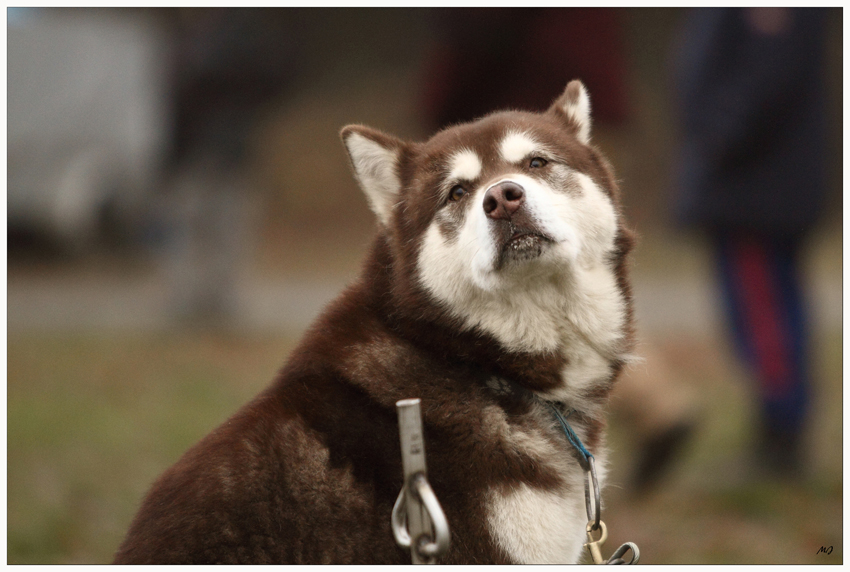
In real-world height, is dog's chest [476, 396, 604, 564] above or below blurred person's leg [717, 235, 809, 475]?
above

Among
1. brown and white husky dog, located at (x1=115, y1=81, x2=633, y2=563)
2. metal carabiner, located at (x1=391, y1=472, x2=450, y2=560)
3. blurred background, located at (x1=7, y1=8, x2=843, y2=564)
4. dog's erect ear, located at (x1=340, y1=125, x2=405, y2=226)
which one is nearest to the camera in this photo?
metal carabiner, located at (x1=391, y1=472, x2=450, y2=560)

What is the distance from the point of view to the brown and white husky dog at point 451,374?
98.0 inches

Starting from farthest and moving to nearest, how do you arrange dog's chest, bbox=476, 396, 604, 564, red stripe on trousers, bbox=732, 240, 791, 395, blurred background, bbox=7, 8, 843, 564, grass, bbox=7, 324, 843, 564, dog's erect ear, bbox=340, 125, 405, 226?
red stripe on trousers, bbox=732, 240, 791, 395 < blurred background, bbox=7, 8, 843, 564 < grass, bbox=7, 324, 843, 564 < dog's erect ear, bbox=340, 125, 405, 226 < dog's chest, bbox=476, 396, 604, 564

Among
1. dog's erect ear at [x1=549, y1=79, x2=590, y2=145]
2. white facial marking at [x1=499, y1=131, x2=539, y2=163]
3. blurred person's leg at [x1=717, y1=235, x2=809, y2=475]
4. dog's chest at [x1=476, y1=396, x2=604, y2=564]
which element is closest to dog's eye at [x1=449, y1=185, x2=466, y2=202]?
white facial marking at [x1=499, y1=131, x2=539, y2=163]

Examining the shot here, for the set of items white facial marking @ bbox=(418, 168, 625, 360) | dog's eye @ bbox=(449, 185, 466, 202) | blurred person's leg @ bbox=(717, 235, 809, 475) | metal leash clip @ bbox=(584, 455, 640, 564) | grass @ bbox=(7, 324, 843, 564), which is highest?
dog's eye @ bbox=(449, 185, 466, 202)

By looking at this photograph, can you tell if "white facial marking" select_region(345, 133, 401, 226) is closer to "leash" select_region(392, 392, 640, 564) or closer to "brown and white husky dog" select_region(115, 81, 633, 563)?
"brown and white husky dog" select_region(115, 81, 633, 563)

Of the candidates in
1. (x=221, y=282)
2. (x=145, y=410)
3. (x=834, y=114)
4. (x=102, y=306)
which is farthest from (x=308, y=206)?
(x=834, y=114)

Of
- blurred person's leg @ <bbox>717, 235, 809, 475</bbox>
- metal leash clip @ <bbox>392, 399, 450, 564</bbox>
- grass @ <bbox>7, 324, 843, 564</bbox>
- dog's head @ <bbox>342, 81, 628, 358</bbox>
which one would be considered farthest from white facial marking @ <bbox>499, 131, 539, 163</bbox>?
blurred person's leg @ <bbox>717, 235, 809, 475</bbox>

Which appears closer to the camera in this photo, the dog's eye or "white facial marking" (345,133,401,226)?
the dog's eye

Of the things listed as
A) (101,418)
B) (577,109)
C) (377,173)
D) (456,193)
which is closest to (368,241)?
(377,173)

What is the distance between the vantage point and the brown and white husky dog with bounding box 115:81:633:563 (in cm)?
249

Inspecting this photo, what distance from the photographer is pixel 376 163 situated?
3271 millimetres

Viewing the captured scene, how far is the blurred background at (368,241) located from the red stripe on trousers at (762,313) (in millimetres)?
15

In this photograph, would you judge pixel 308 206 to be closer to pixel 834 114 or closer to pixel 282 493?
pixel 834 114
